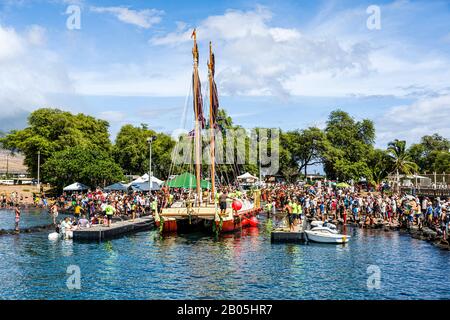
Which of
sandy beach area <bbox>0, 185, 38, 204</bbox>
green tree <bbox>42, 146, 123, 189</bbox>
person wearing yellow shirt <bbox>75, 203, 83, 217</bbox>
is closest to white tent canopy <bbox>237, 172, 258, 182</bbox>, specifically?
green tree <bbox>42, 146, 123, 189</bbox>

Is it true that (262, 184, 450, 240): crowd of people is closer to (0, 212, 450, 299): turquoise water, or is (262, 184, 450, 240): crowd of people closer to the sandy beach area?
(0, 212, 450, 299): turquoise water

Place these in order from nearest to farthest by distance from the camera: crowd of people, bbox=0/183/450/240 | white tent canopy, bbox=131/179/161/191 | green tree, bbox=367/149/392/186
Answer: crowd of people, bbox=0/183/450/240, white tent canopy, bbox=131/179/161/191, green tree, bbox=367/149/392/186

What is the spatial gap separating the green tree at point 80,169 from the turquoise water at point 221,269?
119 feet

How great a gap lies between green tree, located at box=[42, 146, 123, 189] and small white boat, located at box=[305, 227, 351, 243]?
45.9m

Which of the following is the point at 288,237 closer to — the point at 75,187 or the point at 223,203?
the point at 223,203

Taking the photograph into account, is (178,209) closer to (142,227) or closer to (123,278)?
(142,227)

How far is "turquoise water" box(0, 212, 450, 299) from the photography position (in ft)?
68.3

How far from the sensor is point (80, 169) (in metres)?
71.4

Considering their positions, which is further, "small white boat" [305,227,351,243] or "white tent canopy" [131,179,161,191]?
"white tent canopy" [131,179,161,191]

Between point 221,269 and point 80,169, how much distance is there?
51240 mm

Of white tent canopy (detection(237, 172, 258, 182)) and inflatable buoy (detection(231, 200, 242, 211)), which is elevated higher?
white tent canopy (detection(237, 172, 258, 182))
